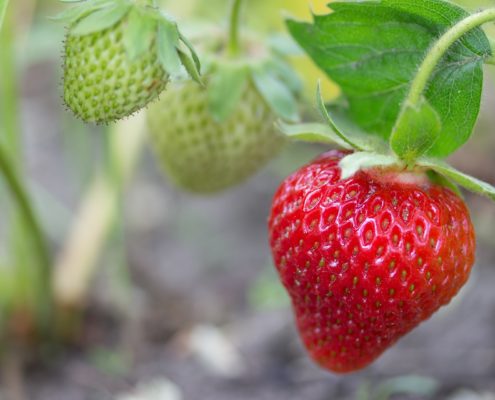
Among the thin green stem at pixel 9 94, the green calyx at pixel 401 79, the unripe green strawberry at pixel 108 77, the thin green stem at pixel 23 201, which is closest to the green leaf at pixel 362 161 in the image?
the green calyx at pixel 401 79

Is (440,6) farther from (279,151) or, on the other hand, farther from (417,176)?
(279,151)

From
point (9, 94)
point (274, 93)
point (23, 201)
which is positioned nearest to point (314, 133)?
point (274, 93)

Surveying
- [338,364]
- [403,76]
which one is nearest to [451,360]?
[338,364]

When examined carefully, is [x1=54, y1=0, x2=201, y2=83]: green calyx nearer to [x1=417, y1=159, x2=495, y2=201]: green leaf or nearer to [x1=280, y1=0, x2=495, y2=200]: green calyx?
[x1=280, y1=0, x2=495, y2=200]: green calyx

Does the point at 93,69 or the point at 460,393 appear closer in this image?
the point at 93,69

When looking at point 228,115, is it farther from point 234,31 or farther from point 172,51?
point 172,51

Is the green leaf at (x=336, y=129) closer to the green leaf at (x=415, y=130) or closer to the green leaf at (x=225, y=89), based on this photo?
the green leaf at (x=415, y=130)
